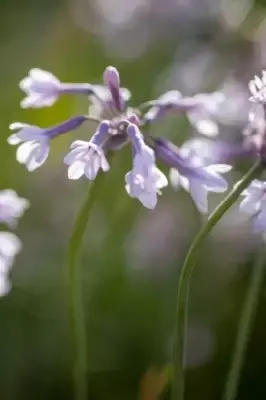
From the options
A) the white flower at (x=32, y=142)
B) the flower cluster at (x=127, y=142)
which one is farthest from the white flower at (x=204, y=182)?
the white flower at (x=32, y=142)

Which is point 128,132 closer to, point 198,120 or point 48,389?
point 198,120

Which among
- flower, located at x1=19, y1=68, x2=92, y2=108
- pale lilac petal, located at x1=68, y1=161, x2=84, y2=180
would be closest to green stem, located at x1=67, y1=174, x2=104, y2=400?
pale lilac petal, located at x1=68, y1=161, x2=84, y2=180

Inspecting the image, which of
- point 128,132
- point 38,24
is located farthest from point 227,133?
point 38,24

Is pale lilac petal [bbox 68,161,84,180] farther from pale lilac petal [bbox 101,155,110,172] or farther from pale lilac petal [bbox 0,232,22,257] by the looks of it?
pale lilac petal [bbox 0,232,22,257]

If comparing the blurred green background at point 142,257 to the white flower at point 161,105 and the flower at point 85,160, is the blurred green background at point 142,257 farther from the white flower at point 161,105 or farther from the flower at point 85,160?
the flower at point 85,160

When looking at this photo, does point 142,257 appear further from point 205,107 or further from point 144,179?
point 144,179
